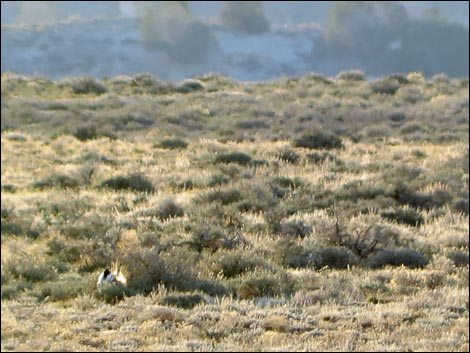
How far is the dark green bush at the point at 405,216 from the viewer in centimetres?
1259

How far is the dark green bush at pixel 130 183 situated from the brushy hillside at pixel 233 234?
0.10ft

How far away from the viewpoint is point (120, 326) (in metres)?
7.34

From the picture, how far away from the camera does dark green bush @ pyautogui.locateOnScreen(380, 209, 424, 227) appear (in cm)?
1259

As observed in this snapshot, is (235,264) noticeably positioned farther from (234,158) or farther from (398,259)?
(234,158)

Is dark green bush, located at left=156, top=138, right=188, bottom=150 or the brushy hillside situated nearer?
the brushy hillside

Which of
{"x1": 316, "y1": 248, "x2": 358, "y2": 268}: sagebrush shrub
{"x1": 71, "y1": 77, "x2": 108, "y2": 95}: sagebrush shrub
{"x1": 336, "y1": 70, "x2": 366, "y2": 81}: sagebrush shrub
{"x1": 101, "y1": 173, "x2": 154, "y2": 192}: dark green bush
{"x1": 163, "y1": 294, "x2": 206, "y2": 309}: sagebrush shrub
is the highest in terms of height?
{"x1": 336, "y1": 70, "x2": 366, "y2": 81}: sagebrush shrub

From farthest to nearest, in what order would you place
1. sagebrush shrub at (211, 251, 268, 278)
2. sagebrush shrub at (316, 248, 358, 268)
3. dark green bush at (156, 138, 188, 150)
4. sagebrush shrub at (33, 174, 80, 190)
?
dark green bush at (156, 138, 188, 150)
sagebrush shrub at (33, 174, 80, 190)
sagebrush shrub at (316, 248, 358, 268)
sagebrush shrub at (211, 251, 268, 278)

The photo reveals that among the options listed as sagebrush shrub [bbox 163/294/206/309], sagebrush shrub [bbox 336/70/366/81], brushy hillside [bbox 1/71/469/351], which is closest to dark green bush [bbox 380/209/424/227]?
brushy hillside [bbox 1/71/469/351]

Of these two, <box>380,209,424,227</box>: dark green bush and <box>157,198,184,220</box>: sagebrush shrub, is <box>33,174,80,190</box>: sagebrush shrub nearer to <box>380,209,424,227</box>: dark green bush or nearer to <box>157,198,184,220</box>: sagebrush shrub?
<box>157,198,184,220</box>: sagebrush shrub

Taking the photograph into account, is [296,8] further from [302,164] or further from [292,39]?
[302,164]

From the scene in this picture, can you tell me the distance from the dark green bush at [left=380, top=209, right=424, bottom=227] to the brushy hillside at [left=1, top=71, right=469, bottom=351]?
0.03 m

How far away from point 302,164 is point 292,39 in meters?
58.6

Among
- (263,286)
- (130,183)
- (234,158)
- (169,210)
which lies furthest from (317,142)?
(263,286)

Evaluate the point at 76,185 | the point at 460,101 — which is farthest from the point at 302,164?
the point at 460,101
